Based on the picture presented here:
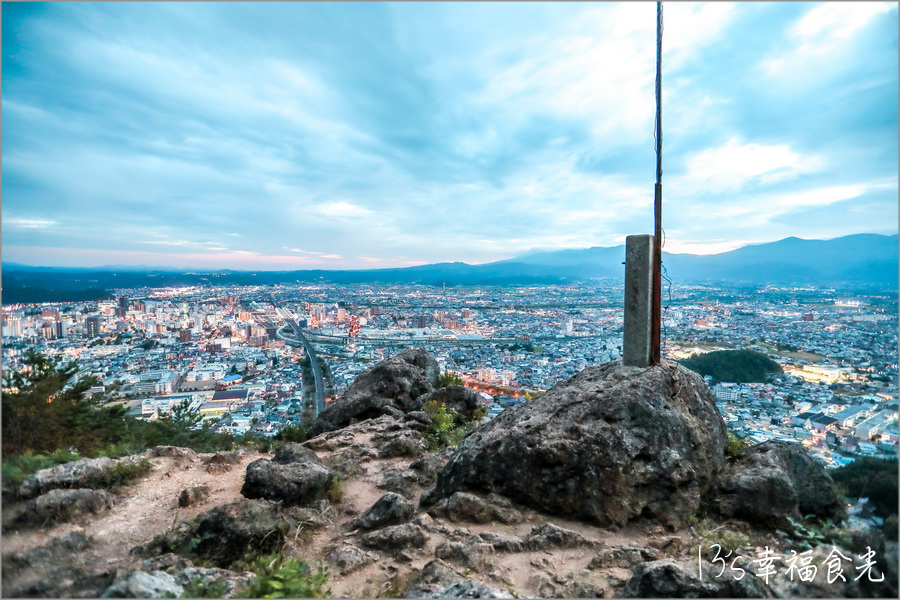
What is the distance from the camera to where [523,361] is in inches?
800

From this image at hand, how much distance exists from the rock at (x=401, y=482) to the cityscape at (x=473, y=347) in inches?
161

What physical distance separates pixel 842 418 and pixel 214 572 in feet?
33.8

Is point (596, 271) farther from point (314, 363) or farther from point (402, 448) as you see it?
point (402, 448)

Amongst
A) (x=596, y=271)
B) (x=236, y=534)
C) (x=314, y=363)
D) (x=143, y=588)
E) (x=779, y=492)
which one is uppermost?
(x=596, y=271)

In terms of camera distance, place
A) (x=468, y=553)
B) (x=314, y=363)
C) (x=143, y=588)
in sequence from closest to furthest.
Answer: (x=143, y=588)
(x=468, y=553)
(x=314, y=363)

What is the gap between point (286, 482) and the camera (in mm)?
5598

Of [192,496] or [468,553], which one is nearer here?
[468,553]

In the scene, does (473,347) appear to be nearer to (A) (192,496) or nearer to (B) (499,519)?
(A) (192,496)

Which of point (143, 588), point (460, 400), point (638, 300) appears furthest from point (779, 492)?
point (460, 400)

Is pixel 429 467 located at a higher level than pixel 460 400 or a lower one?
lower

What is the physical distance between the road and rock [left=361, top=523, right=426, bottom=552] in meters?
7.75

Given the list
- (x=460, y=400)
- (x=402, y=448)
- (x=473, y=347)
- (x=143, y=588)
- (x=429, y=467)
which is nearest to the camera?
(x=143, y=588)

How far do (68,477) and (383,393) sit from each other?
7.00 metres

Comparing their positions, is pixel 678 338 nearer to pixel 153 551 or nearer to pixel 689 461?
pixel 689 461
